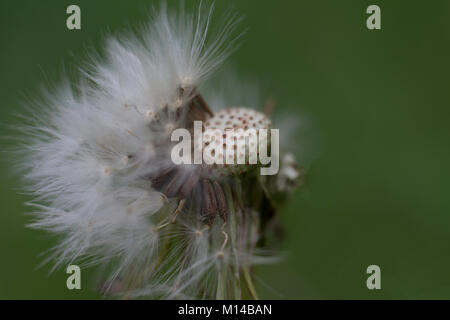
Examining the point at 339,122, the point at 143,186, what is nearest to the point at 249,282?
the point at 143,186

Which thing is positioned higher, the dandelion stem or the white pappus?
the white pappus

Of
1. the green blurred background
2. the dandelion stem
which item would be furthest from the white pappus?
the green blurred background

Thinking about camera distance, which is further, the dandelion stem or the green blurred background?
the green blurred background

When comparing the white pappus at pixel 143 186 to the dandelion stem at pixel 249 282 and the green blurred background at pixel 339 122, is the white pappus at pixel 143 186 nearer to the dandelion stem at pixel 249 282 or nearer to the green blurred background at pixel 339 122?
the dandelion stem at pixel 249 282

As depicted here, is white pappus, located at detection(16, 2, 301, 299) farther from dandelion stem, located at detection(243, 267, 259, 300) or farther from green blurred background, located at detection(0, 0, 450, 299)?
green blurred background, located at detection(0, 0, 450, 299)

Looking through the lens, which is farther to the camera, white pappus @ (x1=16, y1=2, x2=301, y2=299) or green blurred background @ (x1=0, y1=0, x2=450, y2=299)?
green blurred background @ (x1=0, y1=0, x2=450, y2=299)

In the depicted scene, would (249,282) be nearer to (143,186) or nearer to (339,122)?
(143,186)

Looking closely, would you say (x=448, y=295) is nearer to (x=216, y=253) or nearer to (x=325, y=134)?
(x=325, y=134)
